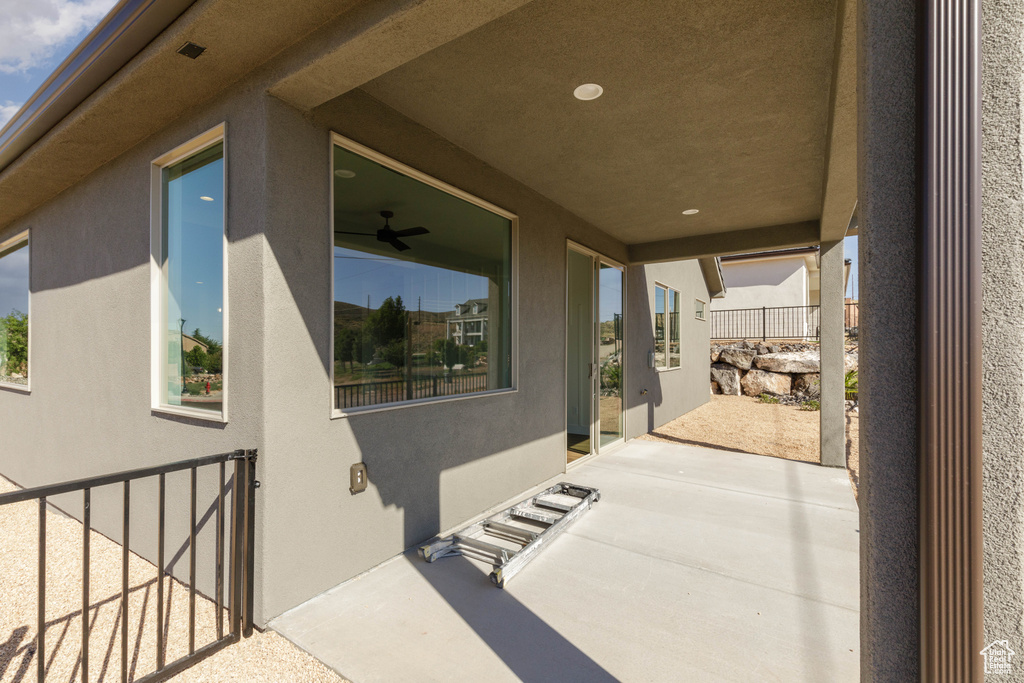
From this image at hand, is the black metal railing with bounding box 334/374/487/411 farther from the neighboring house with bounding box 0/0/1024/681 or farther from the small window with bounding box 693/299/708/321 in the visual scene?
the small window with bounding box 693/299/708/321

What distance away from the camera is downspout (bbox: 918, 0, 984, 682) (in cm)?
90

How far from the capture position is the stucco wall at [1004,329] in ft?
2.97

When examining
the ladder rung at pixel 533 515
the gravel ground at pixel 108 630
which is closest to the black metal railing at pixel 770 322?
the ladder rung at pixel 533 515

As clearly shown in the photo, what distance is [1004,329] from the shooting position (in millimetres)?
917

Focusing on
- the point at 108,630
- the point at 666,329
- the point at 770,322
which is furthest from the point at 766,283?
the point at 108,630

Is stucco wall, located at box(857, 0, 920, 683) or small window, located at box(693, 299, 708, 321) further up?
small window, located at box(693, 299, 708, 321)

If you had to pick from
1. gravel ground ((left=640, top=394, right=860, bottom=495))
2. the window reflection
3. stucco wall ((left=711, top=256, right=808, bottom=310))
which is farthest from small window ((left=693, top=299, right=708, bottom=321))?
the window reflection

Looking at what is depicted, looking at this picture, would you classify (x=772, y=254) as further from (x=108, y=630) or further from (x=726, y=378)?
(x=108, y=630)

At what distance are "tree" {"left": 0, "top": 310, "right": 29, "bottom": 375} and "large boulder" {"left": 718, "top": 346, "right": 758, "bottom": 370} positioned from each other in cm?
1355

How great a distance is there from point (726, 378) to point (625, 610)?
38.6 ft

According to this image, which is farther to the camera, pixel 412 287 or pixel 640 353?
pixel 640 353

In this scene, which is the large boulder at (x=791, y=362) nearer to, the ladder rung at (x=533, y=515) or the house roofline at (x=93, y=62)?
the ladder rung at (x=533, y=515)

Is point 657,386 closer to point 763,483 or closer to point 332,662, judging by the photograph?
point 763,483

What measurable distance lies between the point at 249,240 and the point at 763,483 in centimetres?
485
